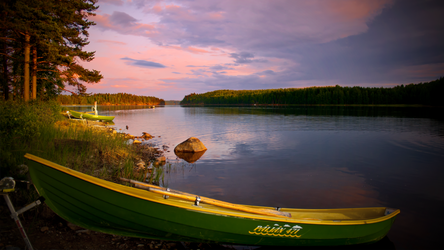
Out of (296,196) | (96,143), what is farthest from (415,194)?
(96,143)

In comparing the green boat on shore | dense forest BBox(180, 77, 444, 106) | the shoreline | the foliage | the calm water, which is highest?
dense forest BBox(180, 77, 444, 106)

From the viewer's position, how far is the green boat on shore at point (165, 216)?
4602 millimetres

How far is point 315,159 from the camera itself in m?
16.6

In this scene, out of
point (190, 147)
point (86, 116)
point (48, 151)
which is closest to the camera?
point (48, 151)

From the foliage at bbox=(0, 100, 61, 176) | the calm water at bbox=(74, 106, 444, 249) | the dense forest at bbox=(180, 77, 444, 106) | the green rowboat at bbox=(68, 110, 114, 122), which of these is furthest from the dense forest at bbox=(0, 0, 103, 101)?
the dense forest at bbox=(180, 77, 444, 106)

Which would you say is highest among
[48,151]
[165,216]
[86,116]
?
[86,116]

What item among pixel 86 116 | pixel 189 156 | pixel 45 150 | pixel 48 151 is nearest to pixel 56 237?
pixel 48 151

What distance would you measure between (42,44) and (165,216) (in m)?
20.3

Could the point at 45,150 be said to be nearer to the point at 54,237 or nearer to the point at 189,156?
the point at 54,237

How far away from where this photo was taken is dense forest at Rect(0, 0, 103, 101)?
55.9 ft

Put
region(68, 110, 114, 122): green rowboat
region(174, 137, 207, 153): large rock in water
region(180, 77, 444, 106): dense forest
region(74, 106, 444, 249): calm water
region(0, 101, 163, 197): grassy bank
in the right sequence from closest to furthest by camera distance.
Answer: region(0, 101, 163, 197): grassy bank
region(74, 106, 444, 249): calm water
region(174, 137, 207, 153): large rock in water
region(68, 110, 114, 122): green rowboat
region(180, 77, 444, 106): dense forest

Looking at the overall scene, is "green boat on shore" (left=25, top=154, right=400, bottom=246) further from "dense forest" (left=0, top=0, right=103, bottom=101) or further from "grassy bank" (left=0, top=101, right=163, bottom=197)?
"dense forest" (left=0, top=0, right=103, bottom=101)

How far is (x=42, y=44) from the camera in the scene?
1772 cm

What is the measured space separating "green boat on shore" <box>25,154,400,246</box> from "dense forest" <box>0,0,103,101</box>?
17.7 metres
